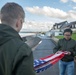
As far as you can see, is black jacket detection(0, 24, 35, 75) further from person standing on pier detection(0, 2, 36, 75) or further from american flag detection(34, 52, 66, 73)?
american flag detection(34, 52, 66, 73)

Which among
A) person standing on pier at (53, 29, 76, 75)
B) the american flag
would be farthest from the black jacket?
person standing on pier at (53, 29, 76, 75)

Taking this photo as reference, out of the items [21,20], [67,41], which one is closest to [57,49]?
[67,41]

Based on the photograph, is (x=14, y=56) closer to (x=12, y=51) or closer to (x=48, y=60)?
(x=12, y=51)

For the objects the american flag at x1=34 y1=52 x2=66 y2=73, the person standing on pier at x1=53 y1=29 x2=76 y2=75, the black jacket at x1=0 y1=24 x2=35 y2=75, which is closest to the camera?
the black jacket at x1=0 y1=24 x2=35 y2=75

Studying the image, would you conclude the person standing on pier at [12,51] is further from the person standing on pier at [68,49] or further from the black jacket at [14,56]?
the person standing on pier at [68,49]

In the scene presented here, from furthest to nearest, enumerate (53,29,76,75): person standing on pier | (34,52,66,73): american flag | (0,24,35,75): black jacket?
(53,29,76,75): person standing on pier, (34,52,66,73): american flag, (0,24,35,75): black jacket

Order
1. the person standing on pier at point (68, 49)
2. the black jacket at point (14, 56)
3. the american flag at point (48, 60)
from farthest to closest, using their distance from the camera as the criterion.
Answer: the person standing on pier at point (68, 49) → the american flag at point (48, 60) → the black jacket at point (14, 56)

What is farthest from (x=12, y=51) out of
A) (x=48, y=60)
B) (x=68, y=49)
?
(x=48, y=60)

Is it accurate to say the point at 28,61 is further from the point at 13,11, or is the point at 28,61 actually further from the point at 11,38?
the point at 13,11

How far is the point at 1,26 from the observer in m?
2.40

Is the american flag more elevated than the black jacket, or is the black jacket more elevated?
the black jacket

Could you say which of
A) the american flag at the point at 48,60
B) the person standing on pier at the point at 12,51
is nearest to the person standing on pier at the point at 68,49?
the american flag at the point at 48,60

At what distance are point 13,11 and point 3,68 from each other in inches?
22.0

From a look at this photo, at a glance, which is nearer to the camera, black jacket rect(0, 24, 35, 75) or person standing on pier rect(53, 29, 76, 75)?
black jacket rect(0, 24, 35, 75)
